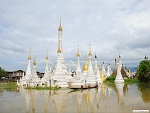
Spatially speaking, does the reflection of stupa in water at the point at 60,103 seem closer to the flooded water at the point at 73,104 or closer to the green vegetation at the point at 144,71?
→ the flooded water at the point at 73,104

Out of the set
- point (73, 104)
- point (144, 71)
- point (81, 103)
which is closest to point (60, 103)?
point (73, 104)

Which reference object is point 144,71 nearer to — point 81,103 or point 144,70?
point 144,70

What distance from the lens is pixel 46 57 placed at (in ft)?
168

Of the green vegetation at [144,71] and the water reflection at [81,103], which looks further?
the green vegetation at [144,71]

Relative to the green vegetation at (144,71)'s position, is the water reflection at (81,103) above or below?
below

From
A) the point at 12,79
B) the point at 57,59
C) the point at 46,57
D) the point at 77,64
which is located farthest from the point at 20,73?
the point at 57,59

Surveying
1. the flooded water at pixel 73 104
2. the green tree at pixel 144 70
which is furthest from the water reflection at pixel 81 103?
the green tree at pixel 144 70

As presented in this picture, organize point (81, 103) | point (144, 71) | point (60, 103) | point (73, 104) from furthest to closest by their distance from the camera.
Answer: point (144, 71)
point (81, 103)
point (60, 103)
point (73, 104)

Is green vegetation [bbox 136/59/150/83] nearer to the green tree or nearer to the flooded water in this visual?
the green tree

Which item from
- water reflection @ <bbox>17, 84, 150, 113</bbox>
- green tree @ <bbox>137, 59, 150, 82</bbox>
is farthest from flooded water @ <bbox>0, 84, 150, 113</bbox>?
green tree @ <bbox>137, 59, 150, 82</bbox>

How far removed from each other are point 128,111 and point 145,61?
46116mm

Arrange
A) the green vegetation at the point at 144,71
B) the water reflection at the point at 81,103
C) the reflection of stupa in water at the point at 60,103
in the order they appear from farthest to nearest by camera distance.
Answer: the green vegetation at the point at 144,71
the reflection of stupa in water at the point at 60,103
the water reflection at the point at 81,103

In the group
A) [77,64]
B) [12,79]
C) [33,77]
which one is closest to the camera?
[33,77]

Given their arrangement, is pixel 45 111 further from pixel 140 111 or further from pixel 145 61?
pixel 145 61
